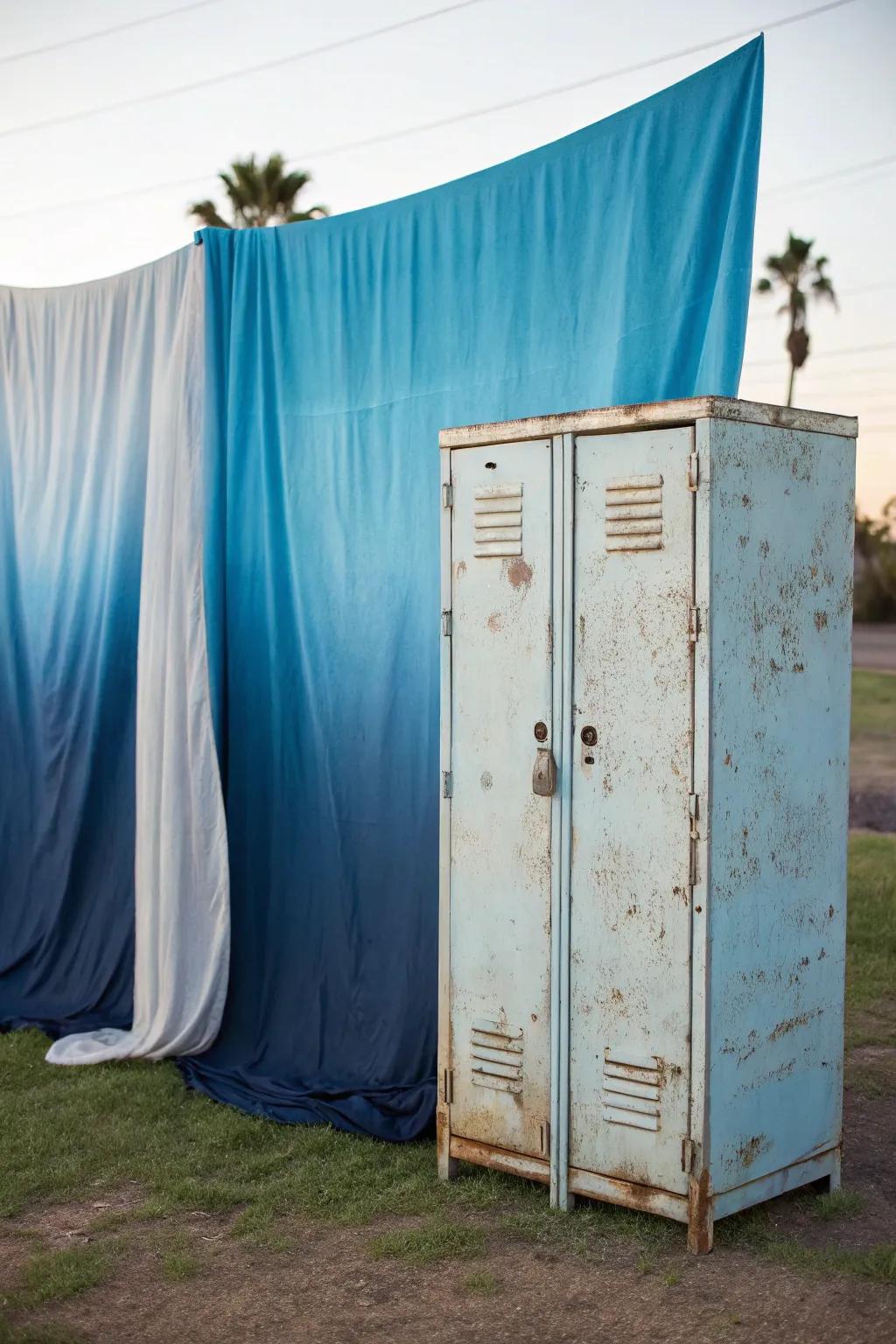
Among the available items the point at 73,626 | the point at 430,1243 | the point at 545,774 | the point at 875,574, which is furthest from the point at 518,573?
the point at 875,574

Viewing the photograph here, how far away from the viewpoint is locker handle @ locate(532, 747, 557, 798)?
11.2 ft

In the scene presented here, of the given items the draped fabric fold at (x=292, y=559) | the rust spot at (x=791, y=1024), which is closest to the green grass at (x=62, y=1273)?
the draped fabric fold at (x=292, y=559)

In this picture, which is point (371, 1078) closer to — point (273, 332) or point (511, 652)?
point (511, 652)

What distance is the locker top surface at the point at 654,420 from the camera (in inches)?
123

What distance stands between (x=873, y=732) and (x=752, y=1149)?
40.9ft

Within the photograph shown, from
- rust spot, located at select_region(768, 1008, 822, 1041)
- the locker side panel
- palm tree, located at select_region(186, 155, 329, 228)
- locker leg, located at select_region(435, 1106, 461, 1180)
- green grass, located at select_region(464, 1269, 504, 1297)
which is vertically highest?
palm tree, located at select_region(186, 155, 329, 228)

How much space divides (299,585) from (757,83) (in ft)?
6.92

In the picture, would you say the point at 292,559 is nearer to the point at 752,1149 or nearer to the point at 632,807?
the point at 632,807

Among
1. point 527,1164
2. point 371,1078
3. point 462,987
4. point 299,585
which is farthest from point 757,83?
point 371,1078

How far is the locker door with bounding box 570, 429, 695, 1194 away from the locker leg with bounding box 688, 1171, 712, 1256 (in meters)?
0.04

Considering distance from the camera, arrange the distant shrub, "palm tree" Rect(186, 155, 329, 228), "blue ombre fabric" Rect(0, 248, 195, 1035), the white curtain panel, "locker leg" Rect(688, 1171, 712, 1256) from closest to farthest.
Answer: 1. "locker leg" Rect(688, 1171, 712, 1256)
2. the white curtain panel
3. "blue ombre fabric" Rect(0, 248, 195, 1035)
4. "palm tree" Rect(186, 155, 329, 228)
5. the distant shrub

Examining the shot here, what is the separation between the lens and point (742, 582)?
3.21 m

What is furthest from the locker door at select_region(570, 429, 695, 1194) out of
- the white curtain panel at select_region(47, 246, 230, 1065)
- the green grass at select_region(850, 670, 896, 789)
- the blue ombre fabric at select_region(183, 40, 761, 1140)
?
the green grass at select_region(850, 670, 896, 789)

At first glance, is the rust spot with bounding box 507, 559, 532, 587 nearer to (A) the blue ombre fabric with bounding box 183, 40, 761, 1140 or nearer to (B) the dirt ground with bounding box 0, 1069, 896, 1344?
(A) the blue ombre fabric with bounding box 183, 40, 761, 1140
